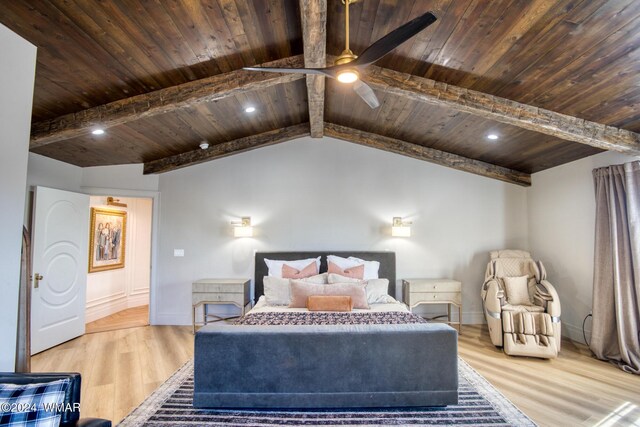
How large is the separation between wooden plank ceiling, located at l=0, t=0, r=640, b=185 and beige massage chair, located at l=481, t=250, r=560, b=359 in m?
1.56

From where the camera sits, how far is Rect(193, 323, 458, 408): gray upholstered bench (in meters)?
2.60

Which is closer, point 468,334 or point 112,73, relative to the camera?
point 112,73

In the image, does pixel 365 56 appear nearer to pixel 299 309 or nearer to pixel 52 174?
pixel 299 309

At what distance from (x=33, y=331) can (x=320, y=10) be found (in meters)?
4.81

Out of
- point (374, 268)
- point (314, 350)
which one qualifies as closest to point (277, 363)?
point (314, 350)

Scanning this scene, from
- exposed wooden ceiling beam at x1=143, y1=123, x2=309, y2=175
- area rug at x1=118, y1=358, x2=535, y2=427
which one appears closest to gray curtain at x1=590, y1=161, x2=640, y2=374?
area rug at x1=118, y1=358, x2=535, y2=427

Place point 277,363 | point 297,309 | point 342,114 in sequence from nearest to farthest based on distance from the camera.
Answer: point 277,363 → point 297,309 → point 342,114

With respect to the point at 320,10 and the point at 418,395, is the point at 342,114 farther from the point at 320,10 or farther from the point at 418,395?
the point at 418,395

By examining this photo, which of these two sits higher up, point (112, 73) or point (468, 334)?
point (112, 73)

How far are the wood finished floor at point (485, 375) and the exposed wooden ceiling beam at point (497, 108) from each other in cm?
236

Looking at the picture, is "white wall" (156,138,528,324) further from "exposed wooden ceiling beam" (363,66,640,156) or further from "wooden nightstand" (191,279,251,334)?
"exposed wooden ceiling beam" (363,66,640,156)

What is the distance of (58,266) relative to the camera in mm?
4414

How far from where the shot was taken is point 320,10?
230cm

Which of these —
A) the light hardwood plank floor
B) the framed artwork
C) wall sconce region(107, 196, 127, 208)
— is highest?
wall sconce region(107, 196, 127, 208)
